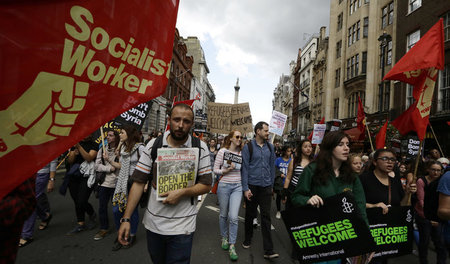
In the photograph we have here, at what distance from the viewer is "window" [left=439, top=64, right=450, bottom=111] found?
13.8 meters

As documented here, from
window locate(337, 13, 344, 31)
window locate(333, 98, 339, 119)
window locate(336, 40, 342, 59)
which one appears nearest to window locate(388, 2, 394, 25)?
window locate(336, 40, 342, 59)

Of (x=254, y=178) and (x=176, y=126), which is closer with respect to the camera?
(x=176, y=126)

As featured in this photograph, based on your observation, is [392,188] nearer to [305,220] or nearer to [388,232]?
[388,232]

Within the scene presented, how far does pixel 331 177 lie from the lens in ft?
8.13

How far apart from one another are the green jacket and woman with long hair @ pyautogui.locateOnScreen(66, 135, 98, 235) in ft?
12.1

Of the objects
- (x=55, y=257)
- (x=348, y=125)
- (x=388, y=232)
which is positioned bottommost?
(x=55, y=257)

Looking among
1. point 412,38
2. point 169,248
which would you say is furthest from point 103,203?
point 412,38

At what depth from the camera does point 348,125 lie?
24141mm

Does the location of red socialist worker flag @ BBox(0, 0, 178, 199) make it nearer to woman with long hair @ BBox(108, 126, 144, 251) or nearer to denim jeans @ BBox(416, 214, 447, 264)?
woman with long hair @ BBox(108, 126, 144, 251)

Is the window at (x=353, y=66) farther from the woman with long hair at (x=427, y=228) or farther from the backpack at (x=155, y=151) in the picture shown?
the backpack at (x=155, y=151)

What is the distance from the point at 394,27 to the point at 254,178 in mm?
21857

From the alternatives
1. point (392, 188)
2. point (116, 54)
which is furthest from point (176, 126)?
point (392, 188)

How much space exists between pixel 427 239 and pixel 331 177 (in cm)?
248

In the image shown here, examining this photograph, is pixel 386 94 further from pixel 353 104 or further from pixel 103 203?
pixel 103 203
